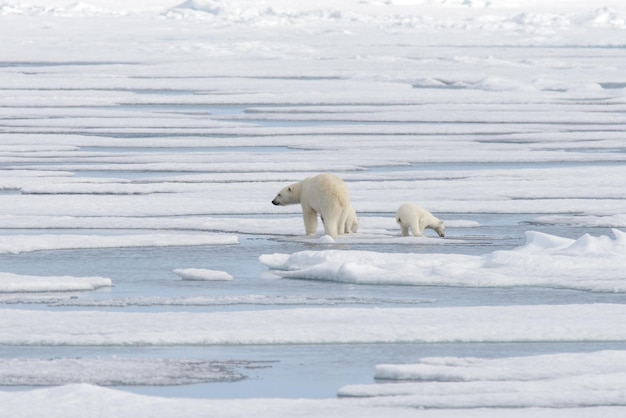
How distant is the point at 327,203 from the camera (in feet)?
27.4

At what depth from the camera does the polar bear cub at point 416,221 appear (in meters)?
8.60

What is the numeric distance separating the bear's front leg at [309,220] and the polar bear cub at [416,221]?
52 cm

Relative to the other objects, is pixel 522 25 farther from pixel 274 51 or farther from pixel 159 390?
pixel 159 390

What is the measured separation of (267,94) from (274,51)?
15.3m

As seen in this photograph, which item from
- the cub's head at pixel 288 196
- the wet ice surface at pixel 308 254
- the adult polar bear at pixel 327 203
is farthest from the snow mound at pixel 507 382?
the cub's head at pixel 288 196

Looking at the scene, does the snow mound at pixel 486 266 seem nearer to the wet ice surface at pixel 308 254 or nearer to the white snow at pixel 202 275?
the wet ice surface at pixel 308 254

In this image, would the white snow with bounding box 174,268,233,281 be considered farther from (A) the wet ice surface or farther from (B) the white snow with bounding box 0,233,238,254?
(B) the white snow with bounding box 0,233,238,254

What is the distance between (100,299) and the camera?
646 centimetres

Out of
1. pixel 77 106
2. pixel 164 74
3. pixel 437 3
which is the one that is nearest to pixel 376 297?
pixel 77 106

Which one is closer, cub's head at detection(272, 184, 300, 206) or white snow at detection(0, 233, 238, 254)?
white snow at detection(0, 233, 238, 254)

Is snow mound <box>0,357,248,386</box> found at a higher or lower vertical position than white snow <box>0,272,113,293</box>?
higher

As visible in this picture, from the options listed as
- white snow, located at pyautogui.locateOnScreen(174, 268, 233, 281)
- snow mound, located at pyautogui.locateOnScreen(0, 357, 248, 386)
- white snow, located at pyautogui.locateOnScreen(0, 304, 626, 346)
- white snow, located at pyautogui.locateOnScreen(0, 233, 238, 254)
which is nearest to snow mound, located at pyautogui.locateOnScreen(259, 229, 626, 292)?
white snow, located at pyautogui.locateOnScreen(174, 268, 233, 281)

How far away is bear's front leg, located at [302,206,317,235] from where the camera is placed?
8.61m

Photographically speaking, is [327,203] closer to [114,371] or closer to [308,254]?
[308,254]
